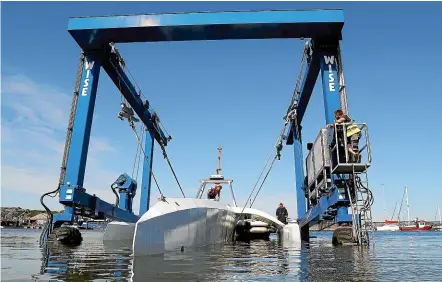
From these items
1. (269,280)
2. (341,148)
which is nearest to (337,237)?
(341,148)

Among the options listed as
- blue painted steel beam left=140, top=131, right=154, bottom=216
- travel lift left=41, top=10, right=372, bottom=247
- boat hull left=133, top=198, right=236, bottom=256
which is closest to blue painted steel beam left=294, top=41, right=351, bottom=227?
travel lift left=41, top=10, right=372, bottom=247

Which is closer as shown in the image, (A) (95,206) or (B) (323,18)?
(B) (323,18)

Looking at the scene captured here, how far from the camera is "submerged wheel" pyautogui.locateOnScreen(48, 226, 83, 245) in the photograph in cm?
1190

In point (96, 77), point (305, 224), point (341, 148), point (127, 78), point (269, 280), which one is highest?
point (127, 78)

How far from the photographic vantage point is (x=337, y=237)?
11391 mm

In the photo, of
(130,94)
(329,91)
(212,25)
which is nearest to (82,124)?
(130,94)

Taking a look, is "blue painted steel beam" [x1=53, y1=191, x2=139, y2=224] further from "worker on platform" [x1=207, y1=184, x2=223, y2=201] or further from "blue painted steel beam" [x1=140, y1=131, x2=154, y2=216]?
"blue painted steel beam" [x1=140, y1=131, x2=154, y2=216]

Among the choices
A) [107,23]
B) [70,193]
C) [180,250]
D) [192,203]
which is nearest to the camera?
[180,250]

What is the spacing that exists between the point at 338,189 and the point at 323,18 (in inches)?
225

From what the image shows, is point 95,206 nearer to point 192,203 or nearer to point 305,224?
point 192,203

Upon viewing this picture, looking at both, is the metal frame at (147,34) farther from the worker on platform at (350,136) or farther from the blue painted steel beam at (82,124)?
the worker on platform at (350,136)

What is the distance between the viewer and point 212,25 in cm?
1288

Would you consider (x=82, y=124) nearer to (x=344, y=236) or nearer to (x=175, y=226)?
(x=175, y=226)

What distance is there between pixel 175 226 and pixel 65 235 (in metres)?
5.96
